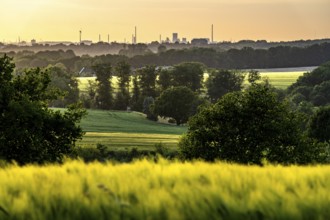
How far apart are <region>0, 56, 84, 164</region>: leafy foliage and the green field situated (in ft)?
213

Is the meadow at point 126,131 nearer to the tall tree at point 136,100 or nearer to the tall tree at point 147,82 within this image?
the tall tree at point 136,100

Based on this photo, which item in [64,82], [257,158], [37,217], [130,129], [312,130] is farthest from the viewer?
[64,82]

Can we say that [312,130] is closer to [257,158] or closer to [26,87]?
[257,158]

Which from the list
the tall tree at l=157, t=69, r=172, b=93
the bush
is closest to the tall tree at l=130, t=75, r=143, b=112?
the tall tree at l=157, t=69, r=172, b=93

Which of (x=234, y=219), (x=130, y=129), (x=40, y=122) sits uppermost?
(x=234, y=219)

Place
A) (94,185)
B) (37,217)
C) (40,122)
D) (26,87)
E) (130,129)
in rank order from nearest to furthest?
(37,217)
(94,185)
(40,122)
(26,87)
(130,129)

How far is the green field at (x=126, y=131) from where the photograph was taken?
114 meters

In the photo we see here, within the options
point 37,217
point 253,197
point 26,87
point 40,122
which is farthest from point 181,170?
point 26,87

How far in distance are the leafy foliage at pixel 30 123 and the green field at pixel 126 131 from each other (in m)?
64.8

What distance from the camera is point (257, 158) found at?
140 ft

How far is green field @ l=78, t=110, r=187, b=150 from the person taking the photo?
11356 cm

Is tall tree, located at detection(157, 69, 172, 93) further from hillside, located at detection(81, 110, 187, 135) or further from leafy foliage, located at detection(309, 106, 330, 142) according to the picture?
leafy foliage, located at detection(309, 106, 330, 142)

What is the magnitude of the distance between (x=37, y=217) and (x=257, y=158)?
38.0m

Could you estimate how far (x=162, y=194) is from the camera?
247 inches
